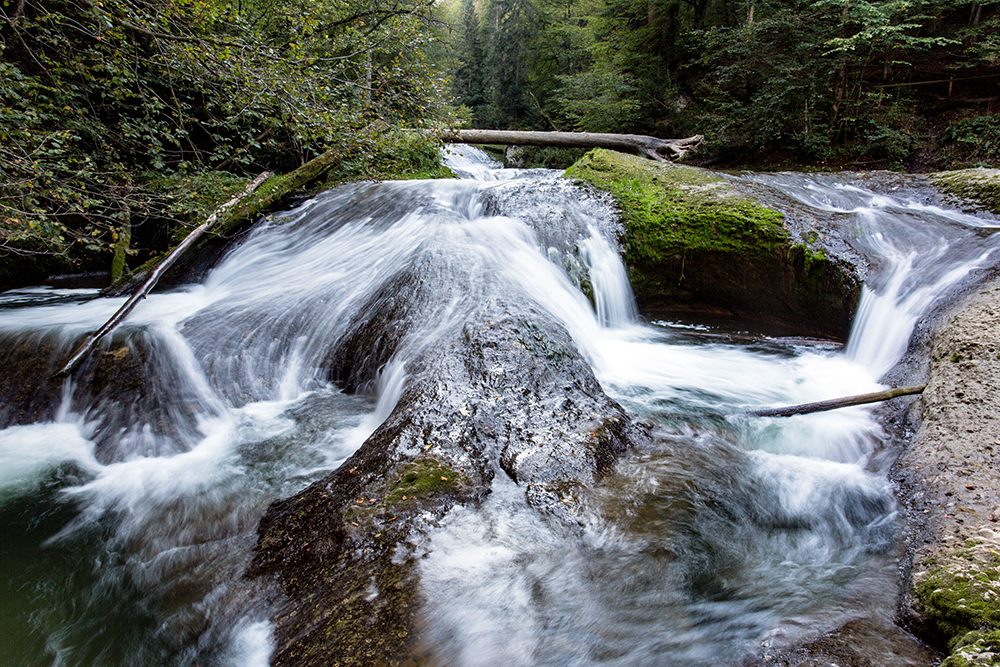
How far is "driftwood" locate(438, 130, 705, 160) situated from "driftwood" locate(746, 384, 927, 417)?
7.77 metres

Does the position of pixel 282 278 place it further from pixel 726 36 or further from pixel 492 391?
pixel 726 36

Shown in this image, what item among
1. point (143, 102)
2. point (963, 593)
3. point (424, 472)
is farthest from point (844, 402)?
point (143, 102)

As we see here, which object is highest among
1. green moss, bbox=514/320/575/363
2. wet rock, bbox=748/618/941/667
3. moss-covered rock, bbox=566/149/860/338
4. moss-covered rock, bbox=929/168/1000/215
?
moss-covered rock, bbox=929/168/1000/215

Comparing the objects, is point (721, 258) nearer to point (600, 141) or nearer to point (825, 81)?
point (600, 141)

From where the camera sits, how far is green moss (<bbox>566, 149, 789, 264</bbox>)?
235 inches

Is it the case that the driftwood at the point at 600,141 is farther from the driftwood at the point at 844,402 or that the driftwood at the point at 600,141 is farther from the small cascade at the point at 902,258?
the driftwood at the point at 844,402

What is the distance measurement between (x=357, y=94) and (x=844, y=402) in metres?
6.16

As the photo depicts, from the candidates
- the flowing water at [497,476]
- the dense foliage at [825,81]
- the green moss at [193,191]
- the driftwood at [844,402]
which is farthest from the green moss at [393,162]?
the dense foliage at [825,81]

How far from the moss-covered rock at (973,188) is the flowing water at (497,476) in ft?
1.24

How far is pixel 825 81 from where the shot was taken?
11539 millimetres

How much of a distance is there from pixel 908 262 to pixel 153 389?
25.1 feet

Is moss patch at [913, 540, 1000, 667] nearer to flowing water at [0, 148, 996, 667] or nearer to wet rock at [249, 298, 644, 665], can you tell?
flowing water at [0, 148, 996, 667]

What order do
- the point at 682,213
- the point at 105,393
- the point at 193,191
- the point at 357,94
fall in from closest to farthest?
the point at 105,393 → the point at 357,94 → the point at 682,213 → the point at 193,191

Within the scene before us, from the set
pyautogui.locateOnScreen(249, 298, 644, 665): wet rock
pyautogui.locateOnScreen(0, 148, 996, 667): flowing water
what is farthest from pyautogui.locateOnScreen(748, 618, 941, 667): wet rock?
pyautogui.locateOnScreen(249, 298, 644, 665): wet rock
